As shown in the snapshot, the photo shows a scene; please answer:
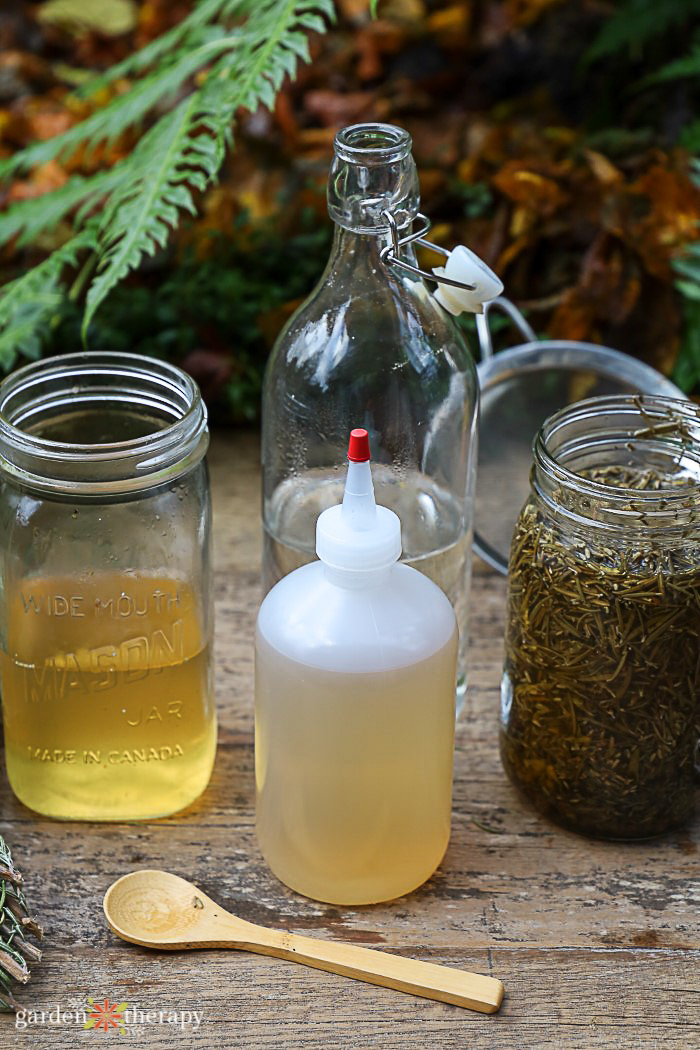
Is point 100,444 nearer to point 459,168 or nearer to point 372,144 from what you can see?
point 372,144

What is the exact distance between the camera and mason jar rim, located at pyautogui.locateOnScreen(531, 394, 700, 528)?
0.78 m

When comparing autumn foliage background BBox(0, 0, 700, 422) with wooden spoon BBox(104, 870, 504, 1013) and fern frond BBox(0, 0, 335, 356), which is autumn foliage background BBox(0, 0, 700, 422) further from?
wooden spoon BBox(104, 870, 504, 1013)

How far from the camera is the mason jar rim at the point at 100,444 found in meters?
0.79

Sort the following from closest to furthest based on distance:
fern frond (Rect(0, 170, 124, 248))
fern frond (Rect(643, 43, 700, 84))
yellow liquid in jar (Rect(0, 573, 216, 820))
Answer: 1. yellow liquid in jar (Rect(0, 573, 216, 820))
2. fern frond (Rect(0, 170, 124, 248))
3. fern frond (Rect(643, 43, 700, 84))

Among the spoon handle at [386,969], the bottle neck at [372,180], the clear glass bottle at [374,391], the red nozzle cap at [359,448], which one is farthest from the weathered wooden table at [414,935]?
the bottle neck at [372,180]

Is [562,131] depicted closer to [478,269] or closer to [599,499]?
[478,269]

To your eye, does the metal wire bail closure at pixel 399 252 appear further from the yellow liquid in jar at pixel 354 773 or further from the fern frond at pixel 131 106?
the fern frond at pixel 131 106

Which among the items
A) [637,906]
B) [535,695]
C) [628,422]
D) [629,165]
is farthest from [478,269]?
[629,165]

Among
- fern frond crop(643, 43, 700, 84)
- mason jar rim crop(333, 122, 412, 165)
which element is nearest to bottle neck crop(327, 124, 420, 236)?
mason jar rim crop(333, 122, 412, 165)

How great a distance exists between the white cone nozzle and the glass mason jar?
0.13m

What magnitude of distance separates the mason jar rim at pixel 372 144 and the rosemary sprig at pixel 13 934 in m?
0.50

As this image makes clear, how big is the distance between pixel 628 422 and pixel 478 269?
0.16 m

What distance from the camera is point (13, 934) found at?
2.49 feet

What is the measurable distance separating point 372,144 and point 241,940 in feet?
1.73
